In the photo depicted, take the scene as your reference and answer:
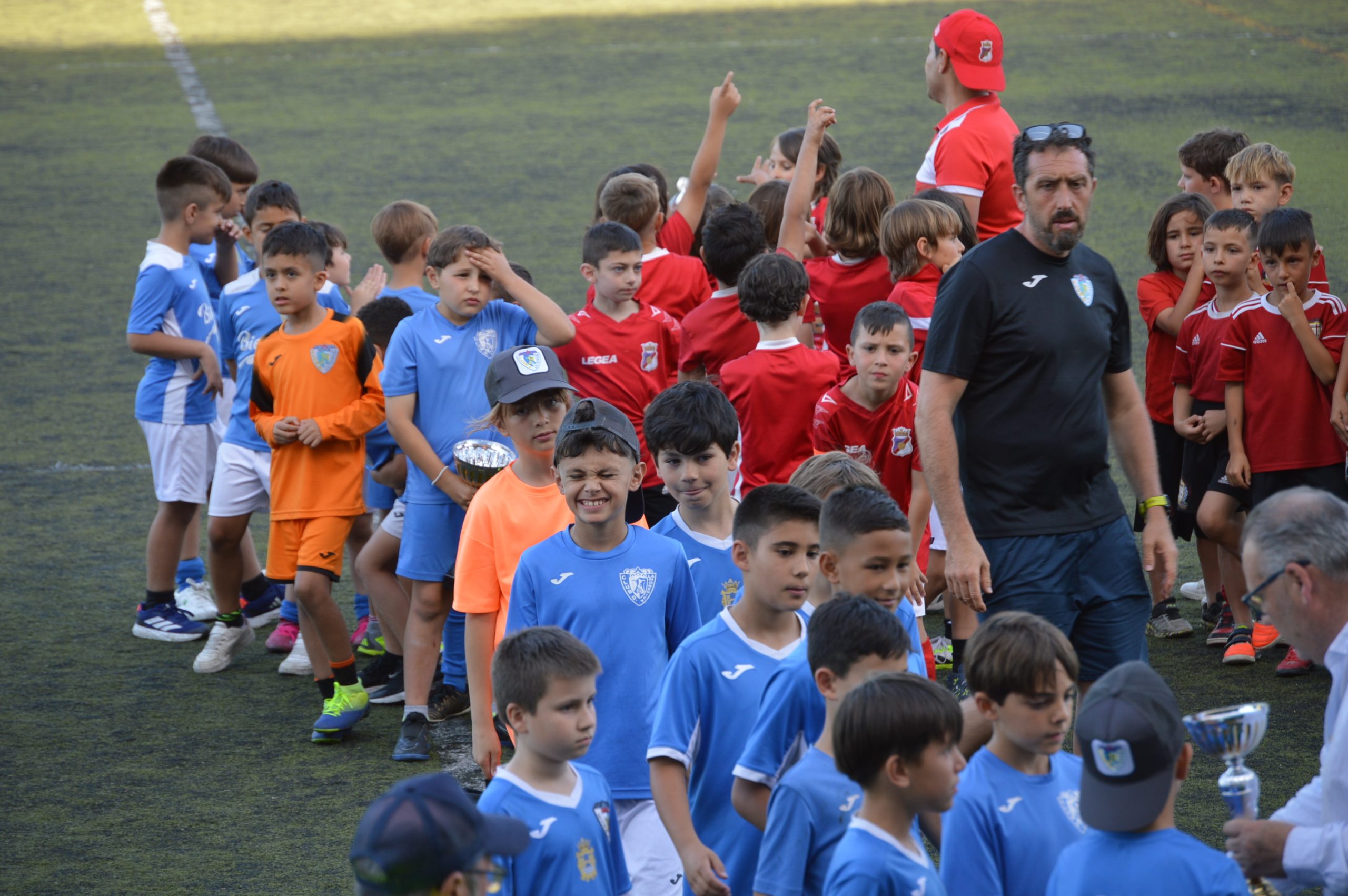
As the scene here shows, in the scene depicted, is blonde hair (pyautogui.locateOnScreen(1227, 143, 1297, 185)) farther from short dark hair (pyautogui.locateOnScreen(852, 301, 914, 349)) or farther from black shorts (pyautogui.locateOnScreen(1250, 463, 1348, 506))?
short dark hair (pyautogui.locateOnScreen(852, 301, 914, 349))

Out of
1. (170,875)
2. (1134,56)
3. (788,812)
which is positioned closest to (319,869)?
(170,875)

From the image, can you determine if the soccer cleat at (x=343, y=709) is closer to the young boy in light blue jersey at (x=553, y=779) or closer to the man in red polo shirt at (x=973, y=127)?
the young boy in light blue jersey at (x=553, y=779)

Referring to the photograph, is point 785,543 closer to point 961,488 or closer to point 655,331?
point 961,488

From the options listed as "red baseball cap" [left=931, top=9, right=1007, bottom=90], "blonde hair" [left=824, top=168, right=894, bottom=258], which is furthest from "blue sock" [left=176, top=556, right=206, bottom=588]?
"red baseball cap" [left=931, top=9, right=1007, bottom=90]

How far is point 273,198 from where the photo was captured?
632 centimetres

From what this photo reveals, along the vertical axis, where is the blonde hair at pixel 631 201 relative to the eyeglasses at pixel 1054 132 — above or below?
above

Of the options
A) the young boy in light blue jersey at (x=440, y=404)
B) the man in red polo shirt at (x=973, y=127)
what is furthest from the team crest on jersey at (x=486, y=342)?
the man in red polo shirt at (x=973, y=127)

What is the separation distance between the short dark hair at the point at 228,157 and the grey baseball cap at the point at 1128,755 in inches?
235

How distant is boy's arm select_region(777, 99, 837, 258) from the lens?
19.9 ft

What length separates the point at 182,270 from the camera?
21.3 ft

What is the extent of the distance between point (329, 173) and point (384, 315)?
10.1 meters

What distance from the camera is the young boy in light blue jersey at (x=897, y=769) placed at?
8.13ft

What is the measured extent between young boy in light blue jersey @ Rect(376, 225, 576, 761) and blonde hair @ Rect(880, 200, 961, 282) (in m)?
1.27

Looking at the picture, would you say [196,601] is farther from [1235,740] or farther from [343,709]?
[1235,740]
